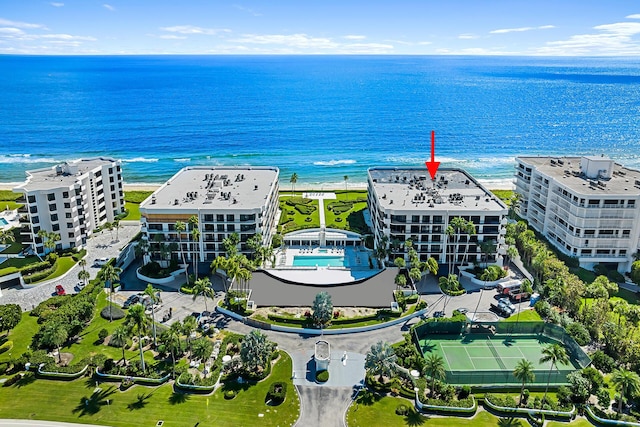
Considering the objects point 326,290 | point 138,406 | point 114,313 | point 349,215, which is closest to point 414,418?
point 326,290

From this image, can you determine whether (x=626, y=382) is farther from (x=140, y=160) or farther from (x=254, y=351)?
(x=140, y=160)

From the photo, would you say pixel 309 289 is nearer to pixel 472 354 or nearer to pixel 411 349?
pixel 411 349

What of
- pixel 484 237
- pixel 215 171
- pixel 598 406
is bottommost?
pixel 598 406

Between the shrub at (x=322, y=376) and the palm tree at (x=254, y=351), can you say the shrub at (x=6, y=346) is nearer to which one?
the palm tree at (x=254, y=351)

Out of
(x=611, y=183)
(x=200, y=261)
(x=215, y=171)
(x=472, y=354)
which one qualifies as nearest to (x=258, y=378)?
(x=472, y=354)

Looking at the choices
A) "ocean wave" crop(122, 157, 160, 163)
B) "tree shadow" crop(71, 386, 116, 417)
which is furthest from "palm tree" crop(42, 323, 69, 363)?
"ocean wave" crop(122, 157, 160, 163)

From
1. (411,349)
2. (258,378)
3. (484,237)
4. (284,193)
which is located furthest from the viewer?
(284,193)

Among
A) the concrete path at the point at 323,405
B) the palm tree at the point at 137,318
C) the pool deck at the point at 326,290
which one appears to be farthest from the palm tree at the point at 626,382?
the palm tree at the point at 137,318
